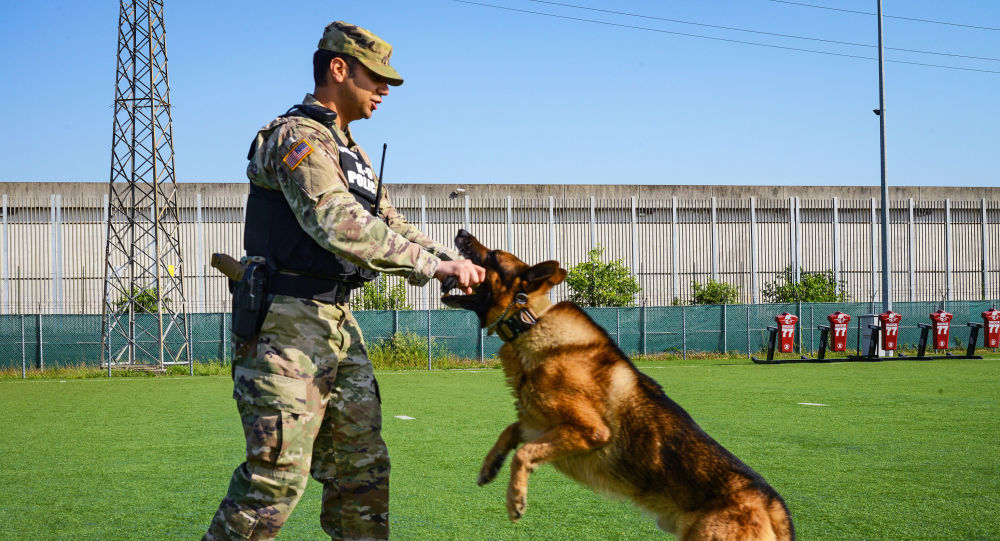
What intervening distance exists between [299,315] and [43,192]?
2879cm

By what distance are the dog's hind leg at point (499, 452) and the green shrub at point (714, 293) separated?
27169 mm

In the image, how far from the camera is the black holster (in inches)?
122

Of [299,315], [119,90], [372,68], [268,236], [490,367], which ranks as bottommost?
[490,367]

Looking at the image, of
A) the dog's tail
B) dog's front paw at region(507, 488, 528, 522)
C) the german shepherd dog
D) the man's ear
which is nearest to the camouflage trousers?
the german shepherd dog

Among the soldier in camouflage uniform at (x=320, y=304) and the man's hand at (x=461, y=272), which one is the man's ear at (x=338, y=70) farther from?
the man's hand at (x=461, y=272)

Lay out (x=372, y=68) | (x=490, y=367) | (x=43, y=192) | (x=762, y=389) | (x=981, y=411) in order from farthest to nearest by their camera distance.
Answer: (x=43, y=192)
(x=490, y=367)
(x=762, y=389)
(x=981, y=411)
(x=372, y=68)

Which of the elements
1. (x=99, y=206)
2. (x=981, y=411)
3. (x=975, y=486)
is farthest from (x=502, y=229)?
(x=975, y=486)

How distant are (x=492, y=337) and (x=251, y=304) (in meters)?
16.2

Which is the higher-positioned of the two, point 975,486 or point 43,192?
point 43,192

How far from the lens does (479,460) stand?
6711 millimetres

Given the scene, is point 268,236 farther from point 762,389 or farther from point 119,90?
point 119,90

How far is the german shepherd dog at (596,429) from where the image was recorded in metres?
3.17

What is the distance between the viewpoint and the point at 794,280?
31.4 meters

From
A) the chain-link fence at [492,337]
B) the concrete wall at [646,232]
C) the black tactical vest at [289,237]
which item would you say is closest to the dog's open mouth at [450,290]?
the black tactical vest at [289,237]
